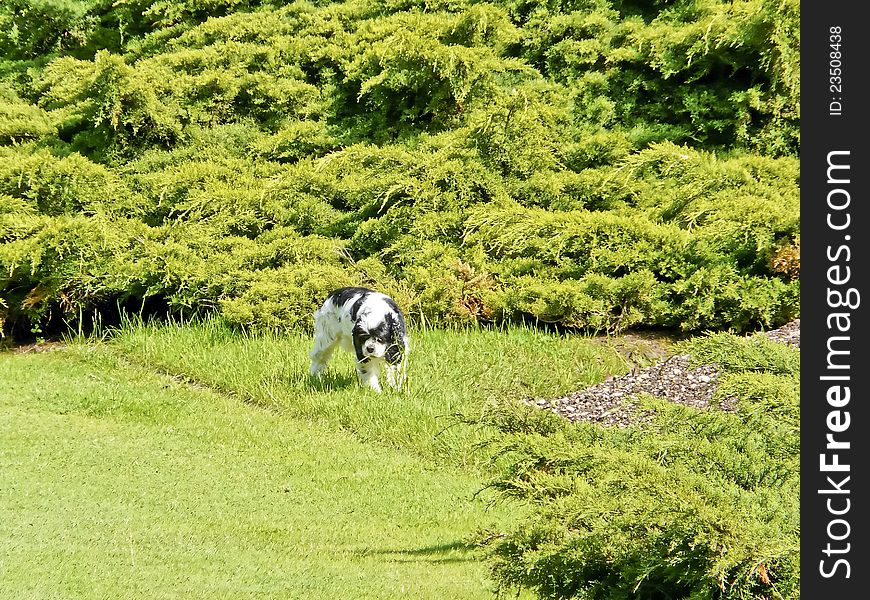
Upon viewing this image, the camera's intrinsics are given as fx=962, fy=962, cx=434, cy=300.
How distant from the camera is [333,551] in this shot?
16.0ft

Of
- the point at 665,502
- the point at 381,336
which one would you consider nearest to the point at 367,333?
the point at 381,336

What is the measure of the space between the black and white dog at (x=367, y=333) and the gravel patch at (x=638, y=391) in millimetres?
1057

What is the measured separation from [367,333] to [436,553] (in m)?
2.34

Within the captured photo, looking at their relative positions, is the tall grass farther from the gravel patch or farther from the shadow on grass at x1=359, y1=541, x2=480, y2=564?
the shadow on grass at x1=359, y1=541, x2=480, y2=564

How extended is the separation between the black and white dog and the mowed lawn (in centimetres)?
22

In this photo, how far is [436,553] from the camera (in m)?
4.88

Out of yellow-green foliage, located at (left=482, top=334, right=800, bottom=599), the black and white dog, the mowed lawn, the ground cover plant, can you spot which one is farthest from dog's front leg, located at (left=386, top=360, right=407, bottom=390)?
yellow-green foliage, located at (left=482, top=334, right=800, bottom=599)

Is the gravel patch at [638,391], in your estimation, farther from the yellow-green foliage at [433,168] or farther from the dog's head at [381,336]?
the dog's head at [381,336]

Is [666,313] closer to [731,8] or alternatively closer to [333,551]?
[731,8]

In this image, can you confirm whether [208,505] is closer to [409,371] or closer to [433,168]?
[409,371]

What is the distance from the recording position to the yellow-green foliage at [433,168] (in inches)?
337

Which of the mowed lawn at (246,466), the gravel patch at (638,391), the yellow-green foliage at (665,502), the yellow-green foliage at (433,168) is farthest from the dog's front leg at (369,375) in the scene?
the yellow-green foliage at (665,502)
